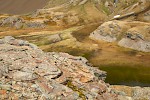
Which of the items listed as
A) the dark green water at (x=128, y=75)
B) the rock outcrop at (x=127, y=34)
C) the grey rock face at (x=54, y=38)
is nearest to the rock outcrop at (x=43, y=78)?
the dark green water at (x=128, y=75)

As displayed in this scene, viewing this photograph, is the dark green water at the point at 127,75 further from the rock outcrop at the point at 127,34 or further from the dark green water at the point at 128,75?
the rock outcrop at the point at 127,34

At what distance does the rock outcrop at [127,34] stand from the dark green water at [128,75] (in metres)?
27.4

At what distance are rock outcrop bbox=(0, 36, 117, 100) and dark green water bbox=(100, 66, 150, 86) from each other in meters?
38.6

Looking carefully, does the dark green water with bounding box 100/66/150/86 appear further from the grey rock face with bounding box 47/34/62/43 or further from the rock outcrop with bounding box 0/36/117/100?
the grey rock face with bounding box 47/34/62/43

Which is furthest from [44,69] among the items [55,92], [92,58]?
[92,58]

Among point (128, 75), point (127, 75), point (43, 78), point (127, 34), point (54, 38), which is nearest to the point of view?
point (43, 78)

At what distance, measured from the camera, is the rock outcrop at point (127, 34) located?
418ft

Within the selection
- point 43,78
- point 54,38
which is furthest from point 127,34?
Answer: point 43,78

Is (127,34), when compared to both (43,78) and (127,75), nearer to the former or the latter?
(127,75)

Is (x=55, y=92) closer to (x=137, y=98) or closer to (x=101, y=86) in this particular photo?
(x=101, y=86)

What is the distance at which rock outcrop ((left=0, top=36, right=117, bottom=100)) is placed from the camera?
36.4m

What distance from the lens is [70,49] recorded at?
129 meters

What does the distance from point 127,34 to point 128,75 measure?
4865 cm

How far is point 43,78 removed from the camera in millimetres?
40344
